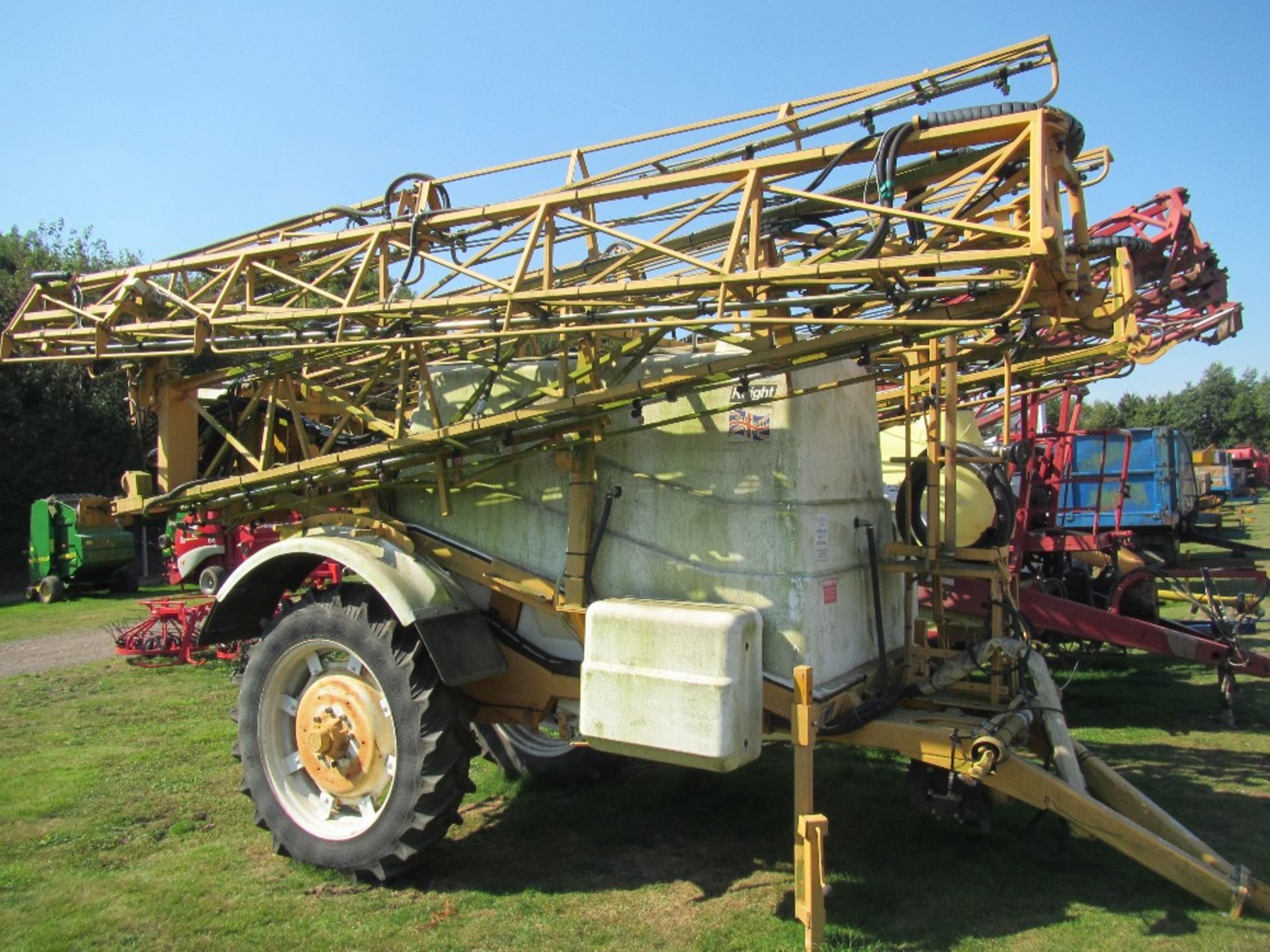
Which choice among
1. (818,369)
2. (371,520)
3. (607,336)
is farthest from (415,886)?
(818,369)

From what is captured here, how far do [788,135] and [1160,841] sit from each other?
350 cm

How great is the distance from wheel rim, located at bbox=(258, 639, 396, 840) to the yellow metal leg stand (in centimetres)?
195

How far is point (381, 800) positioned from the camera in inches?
190

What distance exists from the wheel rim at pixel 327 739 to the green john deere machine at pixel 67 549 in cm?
1551

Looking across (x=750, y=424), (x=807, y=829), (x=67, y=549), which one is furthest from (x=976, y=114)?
(x=67, y=549)

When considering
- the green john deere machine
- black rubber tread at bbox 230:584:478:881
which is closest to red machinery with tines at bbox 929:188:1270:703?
black rubber tread at bbox 230:584:478:881

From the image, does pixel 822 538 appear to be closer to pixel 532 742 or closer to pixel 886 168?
pixel 886 168

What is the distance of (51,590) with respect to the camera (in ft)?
61.4

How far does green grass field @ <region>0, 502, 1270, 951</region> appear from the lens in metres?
4.12

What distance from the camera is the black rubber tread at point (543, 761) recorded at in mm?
6133

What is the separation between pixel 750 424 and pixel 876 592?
112cm

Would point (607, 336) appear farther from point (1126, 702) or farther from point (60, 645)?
point (60, 645)

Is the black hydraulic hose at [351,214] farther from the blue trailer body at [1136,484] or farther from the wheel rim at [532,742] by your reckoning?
the blue trailer body at [1136,484]

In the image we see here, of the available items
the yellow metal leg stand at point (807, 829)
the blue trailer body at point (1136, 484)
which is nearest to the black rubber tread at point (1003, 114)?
the yellow metal leg stand at point (807, 829)
